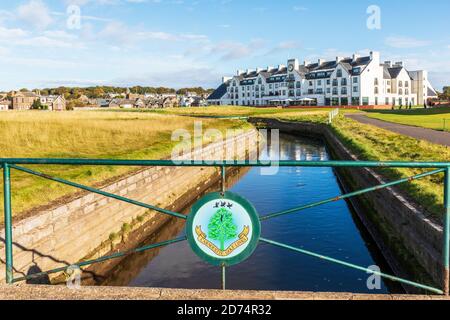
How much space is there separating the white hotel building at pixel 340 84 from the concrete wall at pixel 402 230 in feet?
285

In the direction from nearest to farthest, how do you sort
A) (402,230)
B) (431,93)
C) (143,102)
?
(402,230) < (431,93) < (143,102)

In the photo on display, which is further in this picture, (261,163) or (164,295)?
(261,163)

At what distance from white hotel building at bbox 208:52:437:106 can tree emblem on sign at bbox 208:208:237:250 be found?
318 ft

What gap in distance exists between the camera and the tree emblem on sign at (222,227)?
14.2ft

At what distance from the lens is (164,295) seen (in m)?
4.10

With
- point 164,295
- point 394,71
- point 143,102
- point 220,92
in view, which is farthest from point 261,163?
point 143,102

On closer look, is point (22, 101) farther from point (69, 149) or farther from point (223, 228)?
point (223, 228)

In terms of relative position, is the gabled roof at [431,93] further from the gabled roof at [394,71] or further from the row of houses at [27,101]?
the row of houses at [27,101]

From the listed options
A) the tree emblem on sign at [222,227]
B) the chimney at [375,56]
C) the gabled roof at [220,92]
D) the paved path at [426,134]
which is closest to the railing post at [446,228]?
the tree emblem on sign at [222,227]

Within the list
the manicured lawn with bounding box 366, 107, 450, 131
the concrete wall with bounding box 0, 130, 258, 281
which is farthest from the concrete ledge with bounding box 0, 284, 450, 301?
the manicured lawn with bounding box 366, 107, 450, 131

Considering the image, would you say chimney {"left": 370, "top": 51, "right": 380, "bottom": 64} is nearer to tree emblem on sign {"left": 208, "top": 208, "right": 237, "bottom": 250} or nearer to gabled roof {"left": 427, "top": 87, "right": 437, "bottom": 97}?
gabled roof {"left": 427, "top": 87, "right": 437, "bottom": 97}

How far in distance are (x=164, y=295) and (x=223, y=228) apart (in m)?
0.83

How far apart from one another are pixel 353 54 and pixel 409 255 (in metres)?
98.7
